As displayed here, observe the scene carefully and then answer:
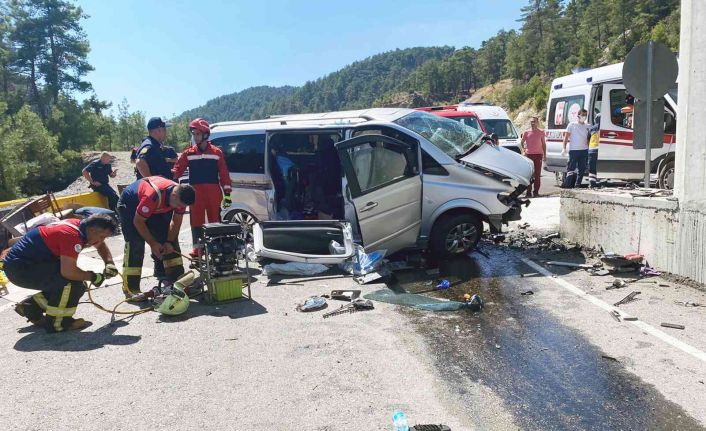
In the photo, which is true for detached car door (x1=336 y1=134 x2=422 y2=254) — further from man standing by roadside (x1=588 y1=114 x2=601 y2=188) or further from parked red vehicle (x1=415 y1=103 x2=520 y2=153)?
parked red vehicle (x1=415 y1=103 x2=520 y2=153)

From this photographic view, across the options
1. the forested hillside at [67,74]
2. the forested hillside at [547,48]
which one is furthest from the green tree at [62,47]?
the forested hillside at [547,48]

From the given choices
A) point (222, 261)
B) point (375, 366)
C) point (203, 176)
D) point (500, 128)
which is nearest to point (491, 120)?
point (500, 128)

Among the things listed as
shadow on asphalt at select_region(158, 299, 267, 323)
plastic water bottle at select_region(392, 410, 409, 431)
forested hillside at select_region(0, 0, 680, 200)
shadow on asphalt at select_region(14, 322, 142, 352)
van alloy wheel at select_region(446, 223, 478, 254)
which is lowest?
shadow on asphalt at select_region(14, 322, 142, 352)

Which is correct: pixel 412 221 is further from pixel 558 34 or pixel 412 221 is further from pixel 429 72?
pixel 429 72

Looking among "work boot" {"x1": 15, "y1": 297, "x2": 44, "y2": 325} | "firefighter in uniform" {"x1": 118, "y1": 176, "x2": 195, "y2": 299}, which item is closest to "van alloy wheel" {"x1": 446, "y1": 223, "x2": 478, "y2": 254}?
"firefighter in uniform" {"x1": 118, "y1": 176, "x2": 195, "y2": 299}

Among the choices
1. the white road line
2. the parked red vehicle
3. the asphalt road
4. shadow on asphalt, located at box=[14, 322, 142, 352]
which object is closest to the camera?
the asphalt road

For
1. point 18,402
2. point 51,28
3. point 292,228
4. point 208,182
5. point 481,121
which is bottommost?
point 18,402

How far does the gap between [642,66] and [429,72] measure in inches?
5834

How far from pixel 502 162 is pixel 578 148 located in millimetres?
4571

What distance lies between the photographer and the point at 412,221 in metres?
7.14

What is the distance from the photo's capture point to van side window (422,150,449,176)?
706cm

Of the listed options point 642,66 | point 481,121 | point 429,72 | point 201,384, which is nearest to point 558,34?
point 429,72

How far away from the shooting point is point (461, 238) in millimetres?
7242

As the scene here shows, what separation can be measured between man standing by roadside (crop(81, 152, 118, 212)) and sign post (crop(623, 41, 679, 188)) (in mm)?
9487
